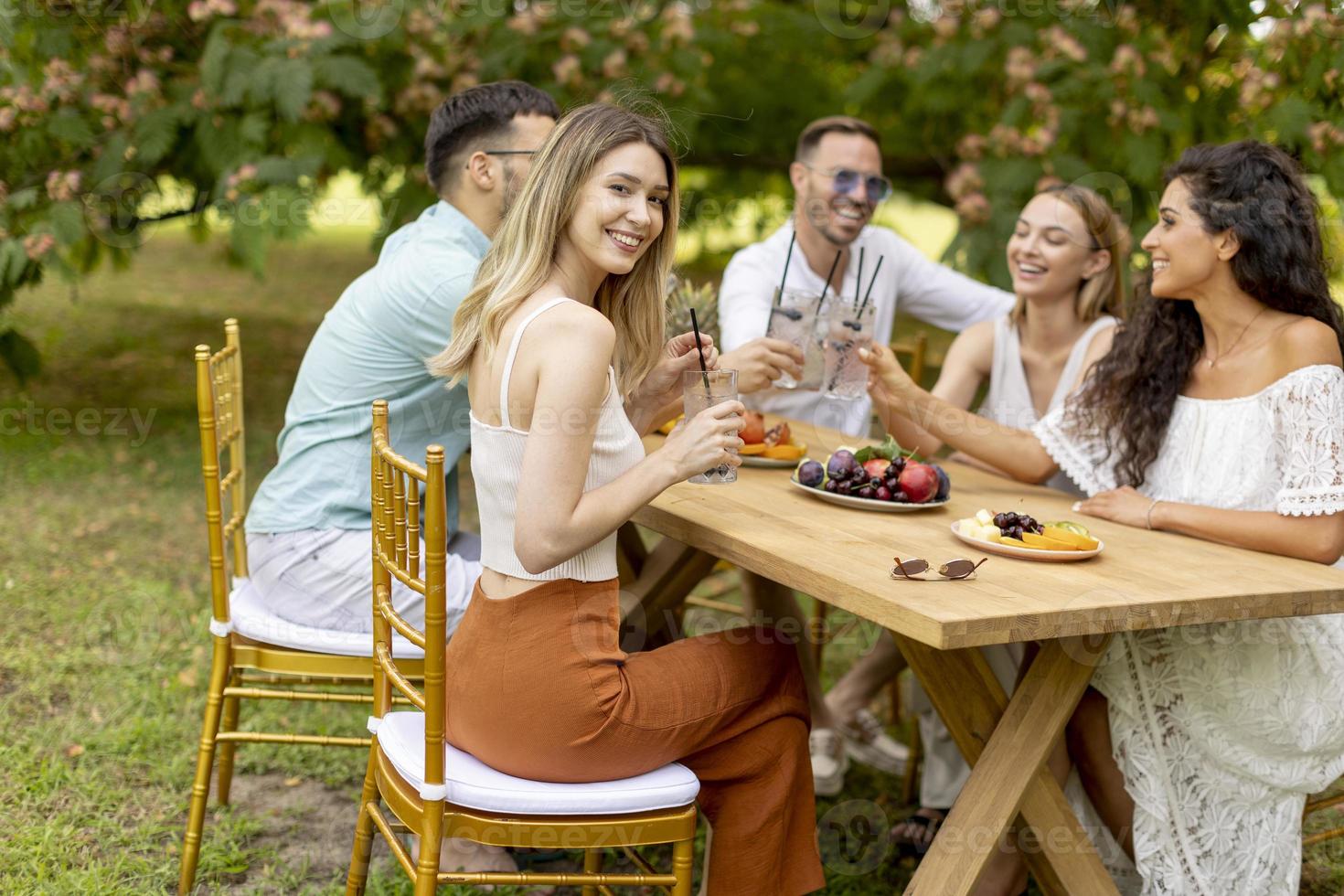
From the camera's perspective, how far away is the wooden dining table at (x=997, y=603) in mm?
2102

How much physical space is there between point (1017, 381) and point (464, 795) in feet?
7.12

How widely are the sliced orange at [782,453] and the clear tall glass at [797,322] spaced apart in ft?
0.52

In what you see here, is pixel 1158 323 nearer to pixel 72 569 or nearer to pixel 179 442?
pixel 72 569

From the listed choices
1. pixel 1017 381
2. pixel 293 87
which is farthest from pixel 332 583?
pixel 293 87

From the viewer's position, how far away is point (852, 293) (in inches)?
167

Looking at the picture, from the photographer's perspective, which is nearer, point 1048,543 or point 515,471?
point 515,471

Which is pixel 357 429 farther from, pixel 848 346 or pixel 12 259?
pixel 12 259

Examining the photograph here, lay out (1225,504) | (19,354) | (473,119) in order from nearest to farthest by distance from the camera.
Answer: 1. (1225,504)
2. (473,119)
3. (19,354)

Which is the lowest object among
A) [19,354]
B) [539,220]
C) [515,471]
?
[19,354]

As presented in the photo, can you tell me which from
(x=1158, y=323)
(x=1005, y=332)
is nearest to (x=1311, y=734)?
(x=1158, y=323)

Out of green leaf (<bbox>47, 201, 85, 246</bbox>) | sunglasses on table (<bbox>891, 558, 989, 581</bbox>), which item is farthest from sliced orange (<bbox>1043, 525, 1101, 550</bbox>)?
green leaf (<bbox>47, 201, 85, 246</bbox>)

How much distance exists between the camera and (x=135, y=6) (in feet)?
19.0

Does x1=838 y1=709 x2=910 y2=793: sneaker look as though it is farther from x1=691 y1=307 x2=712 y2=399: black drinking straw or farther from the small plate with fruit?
x1=691 y1=307 x2=712 y2=399: black drinking straw

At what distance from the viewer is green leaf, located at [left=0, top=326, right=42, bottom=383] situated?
634 cm
